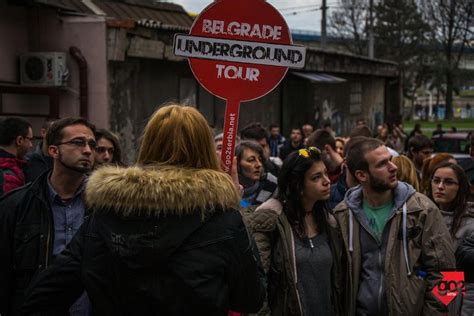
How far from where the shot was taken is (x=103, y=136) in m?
6.71

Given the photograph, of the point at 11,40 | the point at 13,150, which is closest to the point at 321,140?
the point at 13,150

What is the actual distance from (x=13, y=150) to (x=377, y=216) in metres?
3.56

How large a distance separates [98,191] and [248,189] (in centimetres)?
348

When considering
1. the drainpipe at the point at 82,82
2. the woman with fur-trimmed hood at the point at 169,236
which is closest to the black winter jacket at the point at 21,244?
the woman with fur-trimmed hood at the point at 169,236

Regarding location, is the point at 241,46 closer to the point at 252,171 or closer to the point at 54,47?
the point at 252,171

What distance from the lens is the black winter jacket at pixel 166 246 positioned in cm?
305

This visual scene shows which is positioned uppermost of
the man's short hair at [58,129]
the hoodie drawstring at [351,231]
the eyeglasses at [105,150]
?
the man's short hair at [58,129]

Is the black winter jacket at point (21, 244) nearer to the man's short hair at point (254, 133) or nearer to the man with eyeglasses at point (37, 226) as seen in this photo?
the man with eyeglasses at point (37, 226)

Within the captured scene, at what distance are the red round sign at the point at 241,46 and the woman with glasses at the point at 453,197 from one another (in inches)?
81.5

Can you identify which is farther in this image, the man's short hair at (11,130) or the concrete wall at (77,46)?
the concrete wall at (77,46)

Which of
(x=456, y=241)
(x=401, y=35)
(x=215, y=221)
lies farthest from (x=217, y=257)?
(x=401, y=35)

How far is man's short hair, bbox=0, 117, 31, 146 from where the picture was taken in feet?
22.5

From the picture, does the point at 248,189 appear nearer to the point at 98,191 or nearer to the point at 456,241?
the point at 456,241

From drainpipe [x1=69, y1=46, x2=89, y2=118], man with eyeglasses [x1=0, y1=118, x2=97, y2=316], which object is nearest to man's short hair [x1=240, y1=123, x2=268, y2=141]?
drainpipe [x1=69, y1=46, x2=89, y2=118]
